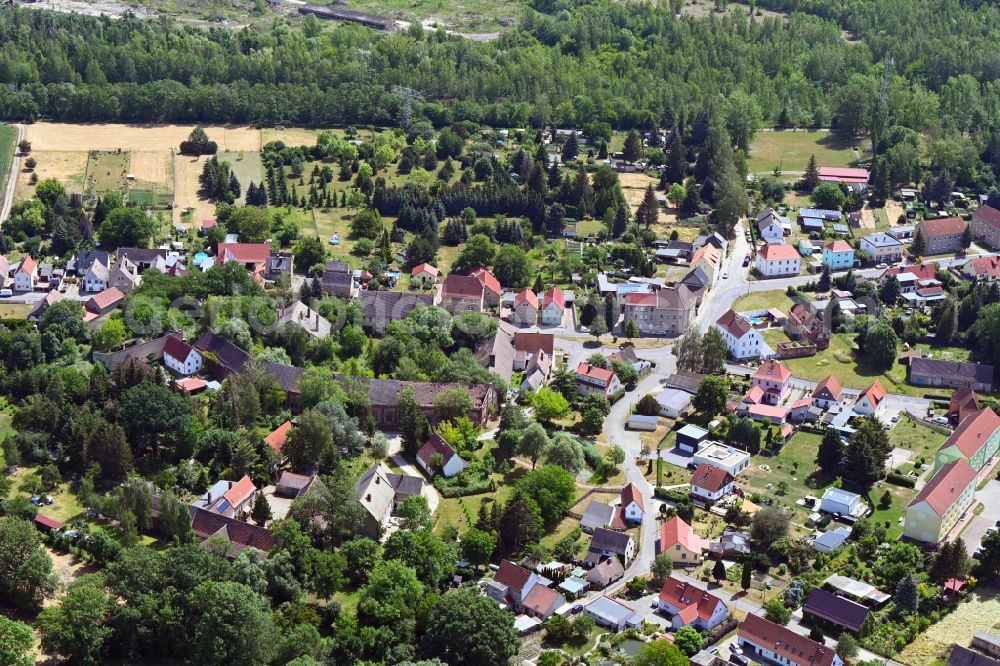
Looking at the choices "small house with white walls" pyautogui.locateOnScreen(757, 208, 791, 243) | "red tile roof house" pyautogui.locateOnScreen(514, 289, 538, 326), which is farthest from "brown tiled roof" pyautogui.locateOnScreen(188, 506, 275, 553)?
"small house with white walls" pyautogui.locateOnScreen(757, 208, 791, 243)

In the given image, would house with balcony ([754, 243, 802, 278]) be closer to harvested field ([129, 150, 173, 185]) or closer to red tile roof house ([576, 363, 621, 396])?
red tile roof house ([576, 363, 621, 396])

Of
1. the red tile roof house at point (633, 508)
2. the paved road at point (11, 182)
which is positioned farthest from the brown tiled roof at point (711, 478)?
the paved road at point (11, 182)

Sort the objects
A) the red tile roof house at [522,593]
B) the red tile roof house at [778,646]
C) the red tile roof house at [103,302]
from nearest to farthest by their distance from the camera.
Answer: the red tile roof house at [778,646] < the red tile roof house at [522,593] < the red tile roof house at [103,302]

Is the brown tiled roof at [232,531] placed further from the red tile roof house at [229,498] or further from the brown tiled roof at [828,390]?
the brown tiled roof at [828,390]

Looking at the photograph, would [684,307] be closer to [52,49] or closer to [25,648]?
[25,648]

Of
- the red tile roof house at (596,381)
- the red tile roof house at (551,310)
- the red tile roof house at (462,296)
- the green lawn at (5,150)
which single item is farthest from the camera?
the green lawn at (5,150)

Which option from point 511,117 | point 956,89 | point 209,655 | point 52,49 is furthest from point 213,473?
point 956,89

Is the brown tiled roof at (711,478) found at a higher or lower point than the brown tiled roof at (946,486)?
lower
